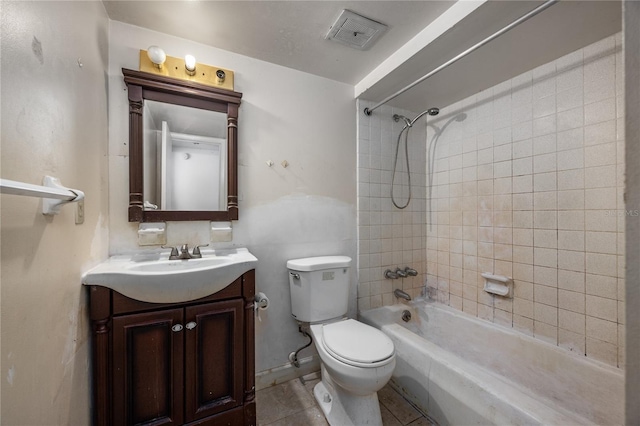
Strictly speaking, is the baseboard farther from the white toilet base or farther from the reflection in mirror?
the reflection in mirror

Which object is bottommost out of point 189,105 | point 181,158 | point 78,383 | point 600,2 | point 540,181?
point 78,383

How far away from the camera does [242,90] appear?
1568 millimetres

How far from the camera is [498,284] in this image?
171cm

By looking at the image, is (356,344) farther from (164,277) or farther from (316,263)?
(164,277)

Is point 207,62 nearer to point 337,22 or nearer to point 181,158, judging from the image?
point 181,158

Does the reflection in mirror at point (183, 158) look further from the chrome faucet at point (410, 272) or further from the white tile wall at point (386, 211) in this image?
the chrome faucet at point (410, 272)

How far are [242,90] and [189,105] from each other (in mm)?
339

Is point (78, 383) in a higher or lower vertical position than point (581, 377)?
higher

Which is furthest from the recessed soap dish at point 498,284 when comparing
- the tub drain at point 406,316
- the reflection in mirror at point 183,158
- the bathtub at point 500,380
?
the reflection in mirror at point 183,158

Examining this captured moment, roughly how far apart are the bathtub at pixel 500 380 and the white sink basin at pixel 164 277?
1.11m

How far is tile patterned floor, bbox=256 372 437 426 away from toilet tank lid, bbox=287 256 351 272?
773 mm

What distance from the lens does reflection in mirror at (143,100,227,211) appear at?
53.2 inches

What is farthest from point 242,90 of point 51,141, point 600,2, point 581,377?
point 581,377

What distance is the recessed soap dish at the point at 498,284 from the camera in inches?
64.9
